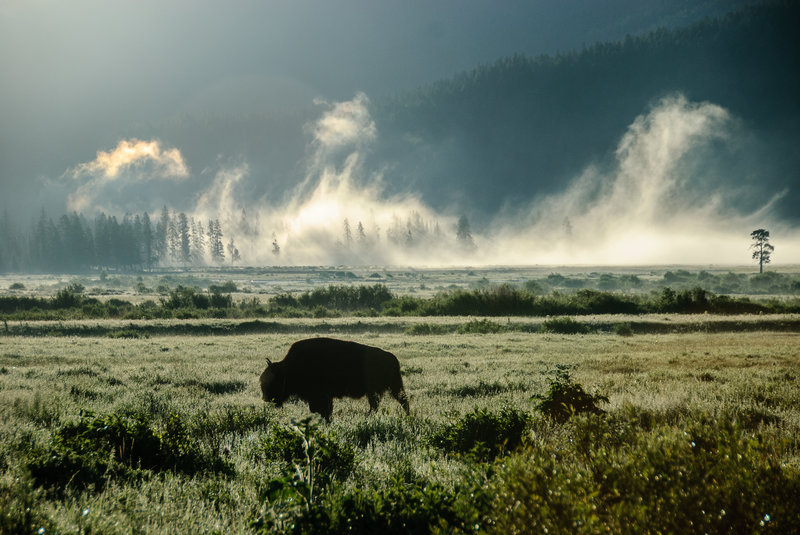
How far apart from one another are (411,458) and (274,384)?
12.3 feet

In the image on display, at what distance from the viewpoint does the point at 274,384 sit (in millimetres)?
8648

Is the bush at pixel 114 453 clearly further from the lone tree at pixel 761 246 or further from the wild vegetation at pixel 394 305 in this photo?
the lone tree at pixel 761 246

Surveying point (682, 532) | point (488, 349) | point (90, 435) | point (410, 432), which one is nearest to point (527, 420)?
point (410, 432)

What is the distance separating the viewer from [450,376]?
1430cm

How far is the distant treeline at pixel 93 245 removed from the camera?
137375 millimetres

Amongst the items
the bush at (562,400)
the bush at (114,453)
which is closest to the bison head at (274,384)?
the bush at (114,453)

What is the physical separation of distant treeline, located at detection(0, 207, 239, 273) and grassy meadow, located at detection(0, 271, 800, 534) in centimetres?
14222

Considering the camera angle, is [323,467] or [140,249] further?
[140,249]

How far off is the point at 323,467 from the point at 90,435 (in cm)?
295

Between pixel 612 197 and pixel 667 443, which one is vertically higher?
→ pixel 612 197

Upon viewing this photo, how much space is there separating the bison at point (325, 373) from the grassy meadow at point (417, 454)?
1.50 feet

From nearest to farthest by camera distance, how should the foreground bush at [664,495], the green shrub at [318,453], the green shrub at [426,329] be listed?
the foreground bush at [664,495]
the green shrub at [318,453]
the green shrub at [426,329]

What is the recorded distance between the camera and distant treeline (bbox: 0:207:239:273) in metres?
137

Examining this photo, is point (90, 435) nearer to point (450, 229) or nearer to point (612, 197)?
point (450, 229)
